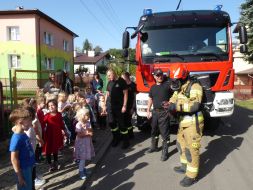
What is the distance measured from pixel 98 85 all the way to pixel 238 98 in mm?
21364

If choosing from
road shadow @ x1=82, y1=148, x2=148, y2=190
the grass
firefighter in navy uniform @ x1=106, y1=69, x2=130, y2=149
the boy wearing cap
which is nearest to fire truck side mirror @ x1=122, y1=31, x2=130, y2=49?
firefighter in navy uniform @ x1=106, y1=69, x2=130, y2=149

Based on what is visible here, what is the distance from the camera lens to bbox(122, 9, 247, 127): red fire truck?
7988 mm

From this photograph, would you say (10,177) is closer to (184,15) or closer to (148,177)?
(148,177)

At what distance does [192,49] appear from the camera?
8242mm

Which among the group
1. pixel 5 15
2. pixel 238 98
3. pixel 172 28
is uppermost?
pixel 5 15

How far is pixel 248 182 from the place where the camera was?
5.48 m

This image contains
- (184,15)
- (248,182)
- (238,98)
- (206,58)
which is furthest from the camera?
(238,98)

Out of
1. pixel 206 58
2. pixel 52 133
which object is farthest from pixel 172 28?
pixel 52 133

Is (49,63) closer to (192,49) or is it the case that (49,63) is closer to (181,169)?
(192,49)

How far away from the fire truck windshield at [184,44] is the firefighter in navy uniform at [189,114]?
249 centimetres

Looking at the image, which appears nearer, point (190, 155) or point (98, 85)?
point (190, 155)

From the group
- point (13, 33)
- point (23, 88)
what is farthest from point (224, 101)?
point (13, 33)

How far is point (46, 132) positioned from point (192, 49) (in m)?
4.21

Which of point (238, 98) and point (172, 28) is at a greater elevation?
point (172, 28)
